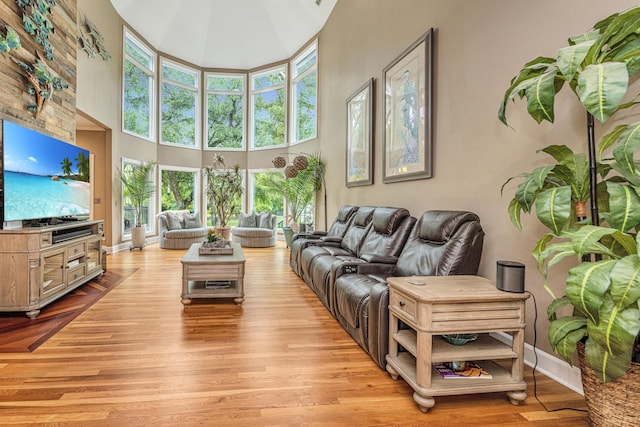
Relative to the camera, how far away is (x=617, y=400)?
64.3 inches

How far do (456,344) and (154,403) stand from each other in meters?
1.72

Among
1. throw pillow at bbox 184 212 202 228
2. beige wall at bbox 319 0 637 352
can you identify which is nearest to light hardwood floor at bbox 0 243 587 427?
beige wall at bbox 319 0 637 352

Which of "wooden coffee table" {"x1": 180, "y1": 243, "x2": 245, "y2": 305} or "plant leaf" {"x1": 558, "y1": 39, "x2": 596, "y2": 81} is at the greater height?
"plant leaf" {"x1": 558, "y1": 39, "x2": 596, "y2": 81}

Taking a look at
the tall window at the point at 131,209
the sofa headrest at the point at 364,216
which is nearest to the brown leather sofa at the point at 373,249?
the sofa headrest at the point at 364,216

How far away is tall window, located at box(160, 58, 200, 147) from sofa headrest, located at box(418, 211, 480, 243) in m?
8.40

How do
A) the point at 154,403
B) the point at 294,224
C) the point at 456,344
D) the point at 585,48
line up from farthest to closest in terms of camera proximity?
1. the point at 294,224
2. the point at 456,344
3. the point at 154,403
4. the point at 585,48

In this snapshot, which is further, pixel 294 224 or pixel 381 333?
pixel 294 224

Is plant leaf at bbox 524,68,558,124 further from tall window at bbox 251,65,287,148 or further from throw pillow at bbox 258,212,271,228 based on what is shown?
tall window at bbox 251,65,287,148

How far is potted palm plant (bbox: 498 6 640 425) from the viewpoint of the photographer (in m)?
1.37

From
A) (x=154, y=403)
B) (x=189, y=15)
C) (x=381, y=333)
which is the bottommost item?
(x=154, y=403)

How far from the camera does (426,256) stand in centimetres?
294

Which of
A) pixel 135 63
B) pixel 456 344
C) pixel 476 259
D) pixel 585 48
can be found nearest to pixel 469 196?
pixel 476 259

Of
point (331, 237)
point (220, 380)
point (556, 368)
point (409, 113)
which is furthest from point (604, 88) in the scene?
point (331, 237)

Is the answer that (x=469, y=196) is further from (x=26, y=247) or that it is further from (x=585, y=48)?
(x=26, y=247)
